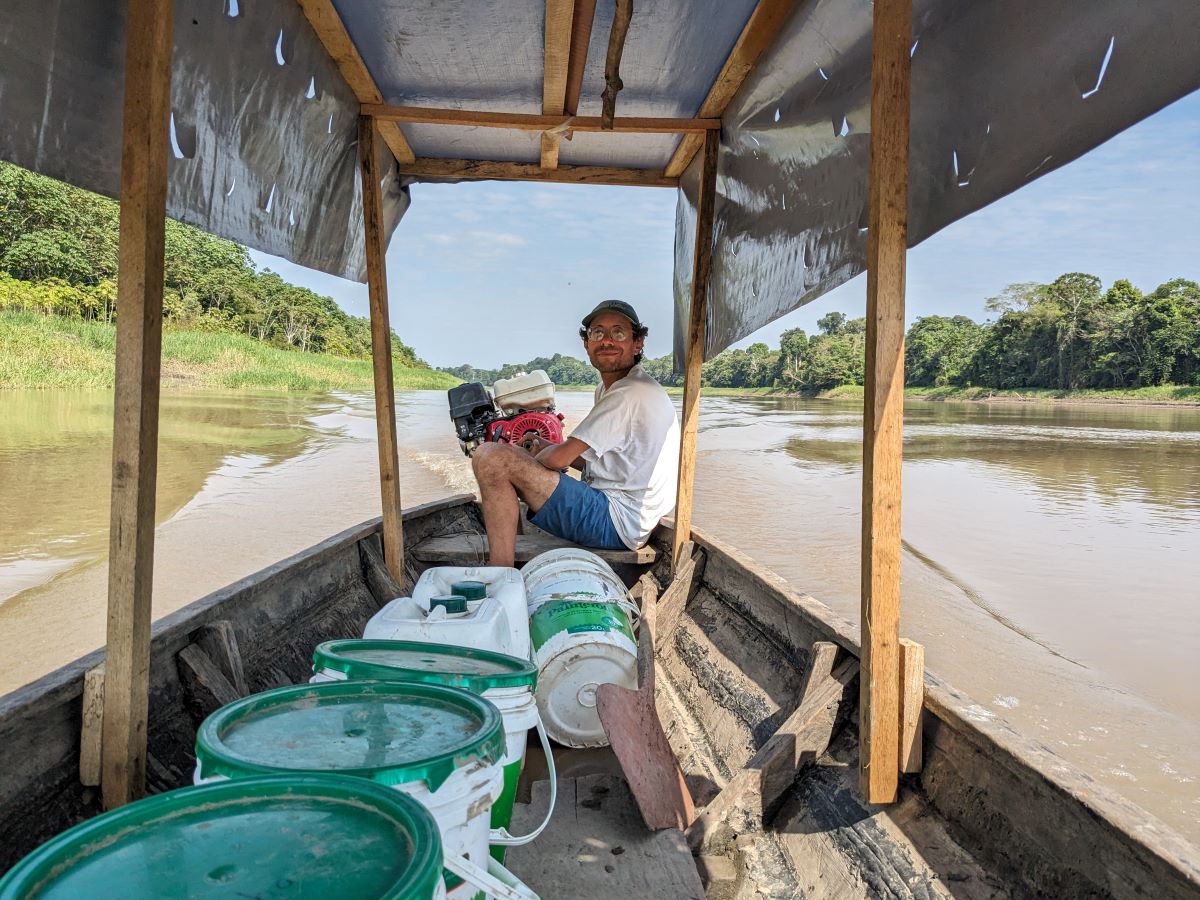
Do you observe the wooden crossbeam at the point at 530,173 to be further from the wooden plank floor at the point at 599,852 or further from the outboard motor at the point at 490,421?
the wooden plank floor at the point at 599,852

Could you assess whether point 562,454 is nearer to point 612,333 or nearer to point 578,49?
point 612,333

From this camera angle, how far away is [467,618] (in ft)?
6.70

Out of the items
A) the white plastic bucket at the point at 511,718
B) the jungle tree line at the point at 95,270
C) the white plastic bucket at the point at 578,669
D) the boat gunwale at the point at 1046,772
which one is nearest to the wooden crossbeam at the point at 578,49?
the white plastic bucket at the point at 578,669

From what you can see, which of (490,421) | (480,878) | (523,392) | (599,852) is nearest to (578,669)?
(599,852)

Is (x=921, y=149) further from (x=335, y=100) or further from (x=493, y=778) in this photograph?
(x=335, y=100)

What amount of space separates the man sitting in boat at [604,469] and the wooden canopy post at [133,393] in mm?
1957

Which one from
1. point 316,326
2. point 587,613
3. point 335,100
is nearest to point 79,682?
point 587,613

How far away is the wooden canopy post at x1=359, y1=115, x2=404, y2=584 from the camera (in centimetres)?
371

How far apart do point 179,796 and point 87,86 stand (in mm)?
1796

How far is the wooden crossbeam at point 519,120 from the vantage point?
360cm

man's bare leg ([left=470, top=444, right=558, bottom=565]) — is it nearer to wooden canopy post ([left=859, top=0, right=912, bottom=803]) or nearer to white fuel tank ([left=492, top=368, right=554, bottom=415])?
white fuel tank ([left=492, top=368, right=554, bottom=415])

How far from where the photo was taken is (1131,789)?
4.02m

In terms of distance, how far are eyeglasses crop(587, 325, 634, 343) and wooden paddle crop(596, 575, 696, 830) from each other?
207 cm

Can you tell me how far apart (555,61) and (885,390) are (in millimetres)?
1997
